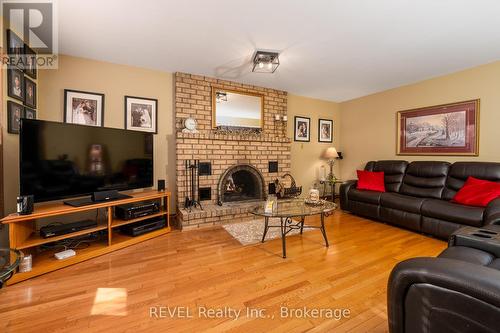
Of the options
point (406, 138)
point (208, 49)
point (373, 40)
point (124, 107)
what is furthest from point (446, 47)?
point (124, 107)

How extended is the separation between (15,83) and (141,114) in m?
1.37

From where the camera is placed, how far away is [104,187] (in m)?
2.66

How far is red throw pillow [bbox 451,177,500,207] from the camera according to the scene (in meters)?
2.67

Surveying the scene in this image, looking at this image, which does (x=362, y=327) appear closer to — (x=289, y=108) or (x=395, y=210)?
(x=395, y=210)

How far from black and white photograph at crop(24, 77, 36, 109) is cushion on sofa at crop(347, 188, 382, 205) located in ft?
15.3

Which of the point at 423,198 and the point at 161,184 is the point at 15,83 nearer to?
the point at 161,184

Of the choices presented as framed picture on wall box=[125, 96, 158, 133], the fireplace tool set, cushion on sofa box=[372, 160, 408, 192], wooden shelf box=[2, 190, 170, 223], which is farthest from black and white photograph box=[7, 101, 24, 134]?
cushion on sofa box=[372, 160, 408, 192]

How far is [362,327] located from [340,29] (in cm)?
260

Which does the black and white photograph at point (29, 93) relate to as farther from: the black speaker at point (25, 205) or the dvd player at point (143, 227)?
the dvd player at point (143, 227)

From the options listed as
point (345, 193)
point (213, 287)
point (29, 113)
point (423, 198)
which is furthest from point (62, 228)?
point (423, 198)

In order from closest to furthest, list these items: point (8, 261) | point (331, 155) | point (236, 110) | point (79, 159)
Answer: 1. point (8, 261)
2. point (79, 159)
3. point (236, 110)
4. point (331, 155)

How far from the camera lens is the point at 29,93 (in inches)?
99.3

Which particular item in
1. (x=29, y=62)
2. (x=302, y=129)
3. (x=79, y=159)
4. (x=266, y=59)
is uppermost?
(x=266, y=59)

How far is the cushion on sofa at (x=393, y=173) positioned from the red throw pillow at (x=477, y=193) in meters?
0.85
